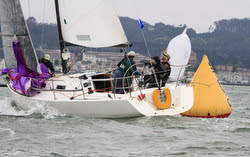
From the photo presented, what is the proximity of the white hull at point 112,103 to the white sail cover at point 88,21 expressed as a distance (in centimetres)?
134

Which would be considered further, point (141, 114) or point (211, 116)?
point (211, 116)

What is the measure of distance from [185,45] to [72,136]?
586 inches

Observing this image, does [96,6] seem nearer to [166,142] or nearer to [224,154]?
[166,142]

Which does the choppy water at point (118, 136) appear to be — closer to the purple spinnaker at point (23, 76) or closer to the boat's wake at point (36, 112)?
the boat's wake at point (36, 112)

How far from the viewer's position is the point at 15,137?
5695 mm

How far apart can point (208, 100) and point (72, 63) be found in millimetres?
2984

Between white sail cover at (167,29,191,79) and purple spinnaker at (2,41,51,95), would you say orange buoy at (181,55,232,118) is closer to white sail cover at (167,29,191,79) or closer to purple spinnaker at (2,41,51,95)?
purple spinnaker at (2,41,51,95)

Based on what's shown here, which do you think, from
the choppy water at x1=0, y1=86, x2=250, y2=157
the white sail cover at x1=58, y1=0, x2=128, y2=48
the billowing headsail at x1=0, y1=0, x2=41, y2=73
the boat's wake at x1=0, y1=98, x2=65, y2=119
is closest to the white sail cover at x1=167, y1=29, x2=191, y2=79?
the white sail cover at x1=58, y1=0, x2=128, y2=48

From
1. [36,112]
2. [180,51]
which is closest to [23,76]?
[36,112]

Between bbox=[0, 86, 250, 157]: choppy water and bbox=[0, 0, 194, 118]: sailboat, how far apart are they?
14.1 inches

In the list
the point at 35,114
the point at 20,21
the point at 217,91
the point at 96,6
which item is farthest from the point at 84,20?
the point at 217,91

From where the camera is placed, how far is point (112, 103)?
693cm

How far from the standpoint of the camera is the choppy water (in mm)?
5078

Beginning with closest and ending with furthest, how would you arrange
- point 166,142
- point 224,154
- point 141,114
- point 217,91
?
point 224,154 < point 166,142 < point 141,114 < point 217,91
